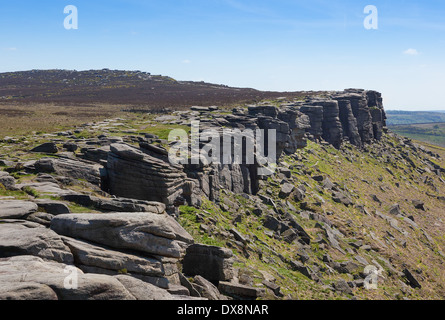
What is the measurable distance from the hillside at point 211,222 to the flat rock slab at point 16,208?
0.17 feet

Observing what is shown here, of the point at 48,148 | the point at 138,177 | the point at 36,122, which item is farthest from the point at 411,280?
the point at 36,122

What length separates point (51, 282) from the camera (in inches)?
472

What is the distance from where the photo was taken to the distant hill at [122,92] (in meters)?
106

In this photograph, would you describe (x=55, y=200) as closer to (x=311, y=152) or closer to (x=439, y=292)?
(x=439, y=292)

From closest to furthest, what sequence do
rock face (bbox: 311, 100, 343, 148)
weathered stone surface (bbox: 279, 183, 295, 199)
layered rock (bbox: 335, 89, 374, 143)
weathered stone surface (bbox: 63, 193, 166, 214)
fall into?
weathered stone surface (bbox: 63, 193, 166, 214) → weathered stone surface (bbox: 279, 183, 295, 199) → rock face (bbox: 311, 100, 343, 148) → layered rock (bbox: 335, 89, 374, 143)

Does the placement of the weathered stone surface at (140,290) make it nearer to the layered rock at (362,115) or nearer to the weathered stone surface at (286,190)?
the weathered stone surface at (286,190)

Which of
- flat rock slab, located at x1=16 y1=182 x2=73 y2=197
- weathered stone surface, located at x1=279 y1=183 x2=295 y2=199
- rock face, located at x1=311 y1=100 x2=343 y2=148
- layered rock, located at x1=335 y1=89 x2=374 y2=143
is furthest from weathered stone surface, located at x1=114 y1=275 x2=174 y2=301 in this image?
layered rock, located at x1=335 y1=89 x2=374 y2=143

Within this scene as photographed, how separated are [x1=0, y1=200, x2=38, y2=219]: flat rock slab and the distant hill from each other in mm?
75777

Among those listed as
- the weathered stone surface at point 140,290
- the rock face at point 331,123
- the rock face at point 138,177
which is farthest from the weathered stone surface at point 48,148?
the rock face at point 331,123

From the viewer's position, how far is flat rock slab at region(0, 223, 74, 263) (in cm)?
1362

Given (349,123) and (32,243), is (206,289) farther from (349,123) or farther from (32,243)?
(349,123)

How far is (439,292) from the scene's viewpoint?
3753cm

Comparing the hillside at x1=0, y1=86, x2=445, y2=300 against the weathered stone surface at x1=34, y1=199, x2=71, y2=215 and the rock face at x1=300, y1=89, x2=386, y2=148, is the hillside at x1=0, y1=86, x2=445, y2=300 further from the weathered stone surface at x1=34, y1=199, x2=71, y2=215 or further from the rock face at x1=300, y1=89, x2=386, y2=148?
the rock face at x1=300, y1=89, x2=386, y2=148
